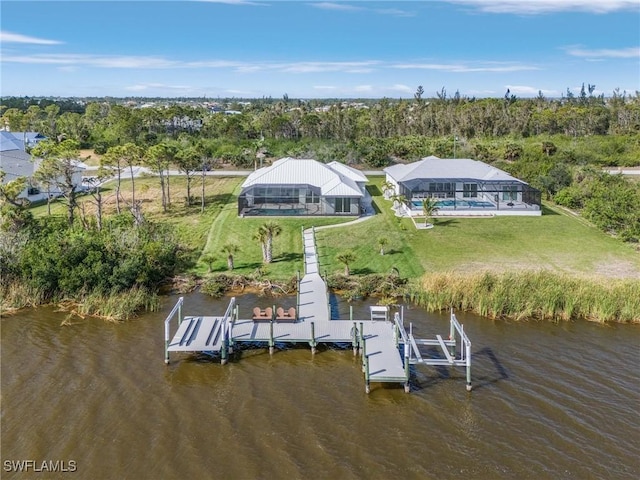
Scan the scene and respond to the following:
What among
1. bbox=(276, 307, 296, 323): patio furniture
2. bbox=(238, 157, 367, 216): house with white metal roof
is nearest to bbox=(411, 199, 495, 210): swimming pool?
bbox=(238, 157, 367, 216): house with white metal roof

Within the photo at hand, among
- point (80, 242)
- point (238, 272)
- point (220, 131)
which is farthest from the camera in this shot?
point (220, 131)

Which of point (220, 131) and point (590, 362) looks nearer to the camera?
point (590, 362)

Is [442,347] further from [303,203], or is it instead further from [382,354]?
[303,203]

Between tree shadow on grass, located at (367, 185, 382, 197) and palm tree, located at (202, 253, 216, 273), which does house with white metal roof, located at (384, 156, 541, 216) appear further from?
palm tree, located at (202, 253, 216, 273)

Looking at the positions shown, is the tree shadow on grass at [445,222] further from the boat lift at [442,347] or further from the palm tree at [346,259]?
the boat lift at [442,347]

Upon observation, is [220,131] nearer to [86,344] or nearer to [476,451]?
[86,344]

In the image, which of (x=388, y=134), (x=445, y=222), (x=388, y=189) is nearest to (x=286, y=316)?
(x=445, y=222)

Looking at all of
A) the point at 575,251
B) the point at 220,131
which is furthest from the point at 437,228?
the point at 220,131
